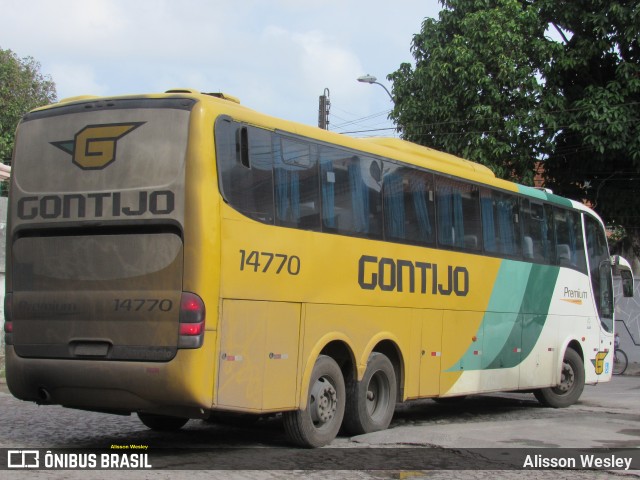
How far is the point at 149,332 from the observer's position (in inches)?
306

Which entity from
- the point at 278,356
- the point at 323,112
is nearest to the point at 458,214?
the point at 278,356

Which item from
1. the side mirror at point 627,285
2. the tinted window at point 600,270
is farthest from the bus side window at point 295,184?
the side mirror at point 627,285

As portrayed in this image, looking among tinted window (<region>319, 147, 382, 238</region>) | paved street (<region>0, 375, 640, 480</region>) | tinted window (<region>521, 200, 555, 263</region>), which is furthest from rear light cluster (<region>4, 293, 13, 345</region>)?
tinted window (<region>521, 200, 555, 263</region>)

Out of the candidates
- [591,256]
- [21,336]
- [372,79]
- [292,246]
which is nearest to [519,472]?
[292,246]

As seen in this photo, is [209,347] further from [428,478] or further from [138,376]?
[428,478]

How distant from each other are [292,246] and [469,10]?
1603 cm

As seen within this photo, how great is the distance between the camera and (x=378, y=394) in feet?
34.9

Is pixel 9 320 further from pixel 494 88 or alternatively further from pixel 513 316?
pixel 494 88

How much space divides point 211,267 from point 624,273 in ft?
34.5

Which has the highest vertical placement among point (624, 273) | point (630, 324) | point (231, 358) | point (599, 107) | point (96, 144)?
point (599, 107)

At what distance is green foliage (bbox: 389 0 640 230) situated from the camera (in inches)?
826

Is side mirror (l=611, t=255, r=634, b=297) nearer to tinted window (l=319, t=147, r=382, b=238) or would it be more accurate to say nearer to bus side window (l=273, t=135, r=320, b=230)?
tinted window (l=319, t=147, r=382, b=238)

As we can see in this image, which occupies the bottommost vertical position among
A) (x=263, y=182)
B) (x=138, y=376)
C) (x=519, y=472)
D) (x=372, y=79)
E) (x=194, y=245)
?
(x=519, y=472)

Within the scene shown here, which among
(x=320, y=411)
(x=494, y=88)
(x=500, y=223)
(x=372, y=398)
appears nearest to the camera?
(x=320, y=411)
